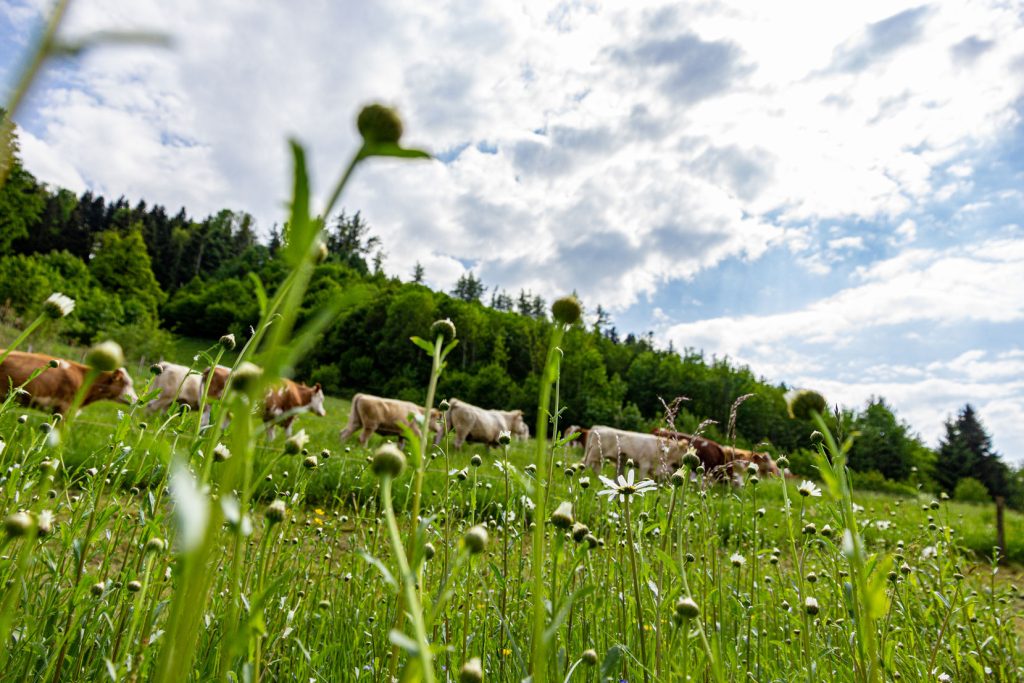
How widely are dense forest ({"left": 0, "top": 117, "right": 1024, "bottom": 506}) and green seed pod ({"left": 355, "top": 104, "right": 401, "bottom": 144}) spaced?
1803 cm

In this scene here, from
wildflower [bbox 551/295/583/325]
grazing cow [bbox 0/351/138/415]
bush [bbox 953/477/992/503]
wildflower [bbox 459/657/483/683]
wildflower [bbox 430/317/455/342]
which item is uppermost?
grazing cow [bbox 0/351/138/415]

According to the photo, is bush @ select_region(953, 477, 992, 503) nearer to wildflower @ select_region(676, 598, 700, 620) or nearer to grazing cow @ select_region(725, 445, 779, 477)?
grazing cow @ select_region(725, 445, 779, 477)

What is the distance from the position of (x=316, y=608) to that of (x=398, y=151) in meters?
2.05

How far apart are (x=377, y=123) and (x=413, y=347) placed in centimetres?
3274

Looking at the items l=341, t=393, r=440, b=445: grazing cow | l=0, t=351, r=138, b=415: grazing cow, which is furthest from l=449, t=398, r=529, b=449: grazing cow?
l=0, t=351, r=138, b=415: grazing cow

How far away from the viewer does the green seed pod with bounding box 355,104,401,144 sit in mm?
490

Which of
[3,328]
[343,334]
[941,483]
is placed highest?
[343,334]

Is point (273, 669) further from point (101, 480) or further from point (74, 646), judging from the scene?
point (101, 480)

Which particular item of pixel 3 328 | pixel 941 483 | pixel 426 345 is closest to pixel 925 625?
pixel 426 345

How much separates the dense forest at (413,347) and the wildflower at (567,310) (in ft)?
57.7

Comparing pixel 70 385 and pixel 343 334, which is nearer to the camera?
pixel 70 385

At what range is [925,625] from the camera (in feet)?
7.17

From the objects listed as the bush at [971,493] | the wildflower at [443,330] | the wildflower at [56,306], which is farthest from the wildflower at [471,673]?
the bush at [971,493]

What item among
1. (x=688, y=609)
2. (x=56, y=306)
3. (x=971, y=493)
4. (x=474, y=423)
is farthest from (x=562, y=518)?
(x=971, y=493)
